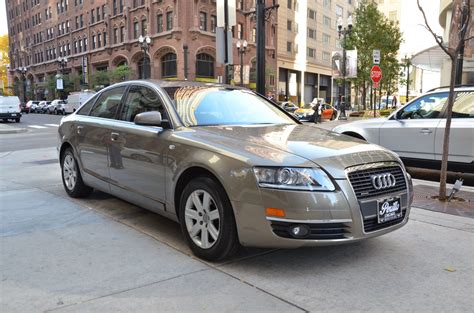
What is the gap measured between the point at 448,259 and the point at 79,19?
2629 inches

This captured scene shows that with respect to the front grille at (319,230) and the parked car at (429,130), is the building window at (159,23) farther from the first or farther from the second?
the front grille at (319,230)

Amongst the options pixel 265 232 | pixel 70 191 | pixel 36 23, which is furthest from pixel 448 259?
pixel 36 23

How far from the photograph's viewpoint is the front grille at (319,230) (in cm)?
338

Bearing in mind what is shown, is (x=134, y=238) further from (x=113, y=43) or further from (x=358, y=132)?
(x=113, y=43)

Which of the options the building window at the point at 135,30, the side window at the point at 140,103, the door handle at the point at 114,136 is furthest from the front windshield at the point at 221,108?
the building window at the point at 135,30

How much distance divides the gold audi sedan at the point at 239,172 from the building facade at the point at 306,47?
56.3m

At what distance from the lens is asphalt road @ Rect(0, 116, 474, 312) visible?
3.09m

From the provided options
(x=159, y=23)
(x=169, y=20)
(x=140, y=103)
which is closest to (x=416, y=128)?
(x=140, y=103)

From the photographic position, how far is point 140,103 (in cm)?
500

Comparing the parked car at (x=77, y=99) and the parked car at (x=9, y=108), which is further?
the parked car at (x=77, y=99)

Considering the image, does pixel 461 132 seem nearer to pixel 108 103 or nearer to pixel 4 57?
pixel 108 103

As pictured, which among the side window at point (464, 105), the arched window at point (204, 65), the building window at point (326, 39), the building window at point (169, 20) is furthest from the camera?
the building window at point (326, 39)

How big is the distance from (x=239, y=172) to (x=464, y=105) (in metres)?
5.63

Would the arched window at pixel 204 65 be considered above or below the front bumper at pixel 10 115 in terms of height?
above
